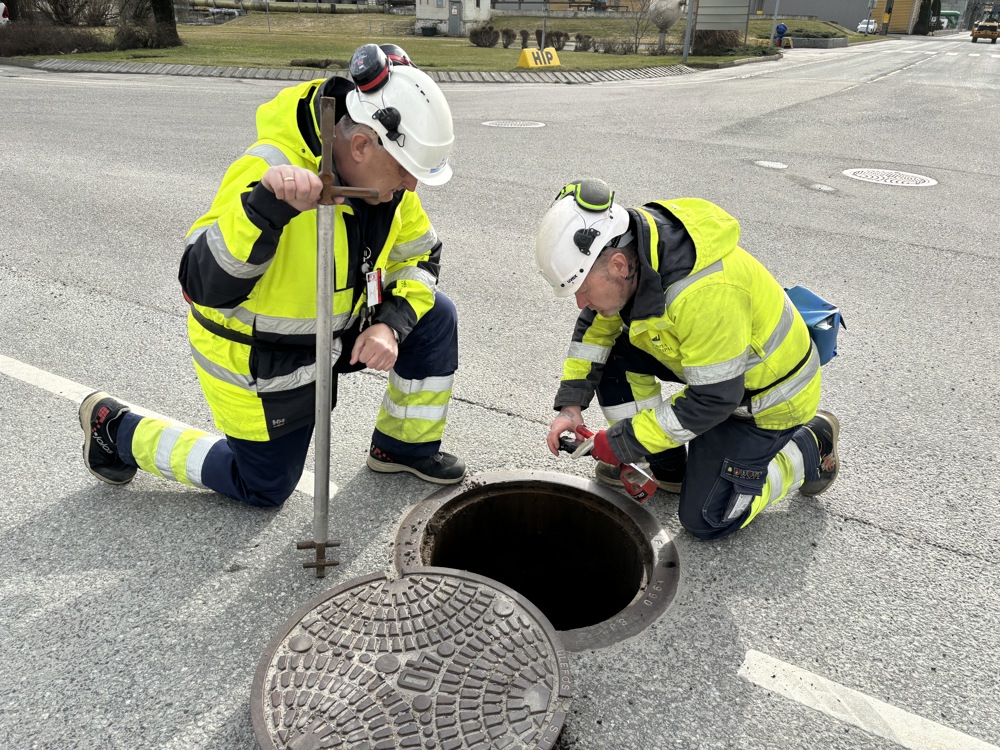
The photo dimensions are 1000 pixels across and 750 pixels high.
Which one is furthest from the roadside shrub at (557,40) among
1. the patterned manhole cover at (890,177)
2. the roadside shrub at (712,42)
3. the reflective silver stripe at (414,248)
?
the reflective silver stripe at (414,248)

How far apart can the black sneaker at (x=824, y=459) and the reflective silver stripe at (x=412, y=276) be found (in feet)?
4.91

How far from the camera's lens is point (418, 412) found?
2822 millimetres

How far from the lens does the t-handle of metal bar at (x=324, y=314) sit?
1.79 metres

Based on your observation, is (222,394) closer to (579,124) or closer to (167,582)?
(167,582)

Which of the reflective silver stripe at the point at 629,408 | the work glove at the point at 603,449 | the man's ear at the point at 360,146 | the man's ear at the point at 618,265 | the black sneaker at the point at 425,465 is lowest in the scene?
the black sneaker at the point at 425,465

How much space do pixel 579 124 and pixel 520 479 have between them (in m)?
8.36

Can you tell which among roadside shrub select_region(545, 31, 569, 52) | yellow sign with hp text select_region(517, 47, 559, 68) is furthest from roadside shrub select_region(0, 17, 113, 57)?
roadside shrub select_region(545, 31, 569, 52)

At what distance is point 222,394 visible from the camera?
2.44 m

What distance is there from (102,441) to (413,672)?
60.9 inches

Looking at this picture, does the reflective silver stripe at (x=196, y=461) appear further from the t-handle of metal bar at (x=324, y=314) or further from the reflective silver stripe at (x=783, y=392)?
the reflective silver stripe at (x=783, y=392)

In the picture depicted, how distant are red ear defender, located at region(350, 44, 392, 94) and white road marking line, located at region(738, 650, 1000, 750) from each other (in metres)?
1.90

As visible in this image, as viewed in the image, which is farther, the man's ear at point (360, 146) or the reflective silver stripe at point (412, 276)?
the reflective silver stripe at point (412, 276)

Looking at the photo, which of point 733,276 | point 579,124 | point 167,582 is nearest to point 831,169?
point 579,124

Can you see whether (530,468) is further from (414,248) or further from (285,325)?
(285,325)
